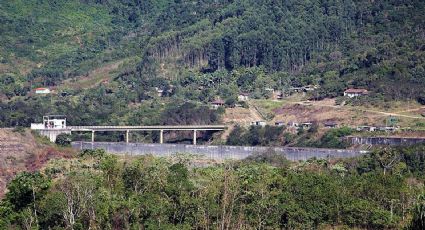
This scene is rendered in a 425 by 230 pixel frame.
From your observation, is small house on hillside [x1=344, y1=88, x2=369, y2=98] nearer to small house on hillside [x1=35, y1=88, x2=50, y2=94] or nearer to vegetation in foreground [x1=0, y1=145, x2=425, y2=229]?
small house on hillside [x1=35, y1=88, x2=50, y2=94]

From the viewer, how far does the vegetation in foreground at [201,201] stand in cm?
5706

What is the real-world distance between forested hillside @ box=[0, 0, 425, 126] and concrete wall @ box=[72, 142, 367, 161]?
14.1 meters

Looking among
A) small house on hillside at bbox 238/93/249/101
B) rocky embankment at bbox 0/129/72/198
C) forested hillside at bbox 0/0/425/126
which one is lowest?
rocky embankment at bbox 0/129/72/198

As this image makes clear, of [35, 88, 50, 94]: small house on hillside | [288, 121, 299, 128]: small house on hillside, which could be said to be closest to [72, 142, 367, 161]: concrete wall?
[288, 121, 299, 128]: small house on hillside

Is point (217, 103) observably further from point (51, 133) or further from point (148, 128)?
point (51, 133)

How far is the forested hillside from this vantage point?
119 meters

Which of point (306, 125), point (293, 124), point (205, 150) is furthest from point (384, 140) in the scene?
point (205, 150)

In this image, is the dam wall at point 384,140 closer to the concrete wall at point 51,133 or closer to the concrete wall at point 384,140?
the concrete wall at point 384,140

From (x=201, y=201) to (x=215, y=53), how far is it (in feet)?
263

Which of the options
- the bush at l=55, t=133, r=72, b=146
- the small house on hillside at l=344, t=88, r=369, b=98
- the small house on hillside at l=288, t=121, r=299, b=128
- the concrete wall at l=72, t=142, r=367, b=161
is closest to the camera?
the concrete wall at l=72, t=142, r=367, b=161

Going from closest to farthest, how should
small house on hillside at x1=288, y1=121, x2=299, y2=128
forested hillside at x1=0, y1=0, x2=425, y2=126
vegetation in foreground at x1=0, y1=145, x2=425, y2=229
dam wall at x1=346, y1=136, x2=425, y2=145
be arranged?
1. vegetation in foreground at x1=0, y1=145, x2=425, y2=229
2. dam wall at x1=346, y1=136, x2=425, y2=145
3. small house on hillside at x1=288, y1=121, x2=299, y2=128
4. forested hillside at x1=0, y1=0, x2=425, y2=126

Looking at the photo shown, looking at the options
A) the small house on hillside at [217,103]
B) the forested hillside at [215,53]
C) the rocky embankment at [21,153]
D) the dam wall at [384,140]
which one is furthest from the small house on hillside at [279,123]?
the rocky embankment at [21,153]

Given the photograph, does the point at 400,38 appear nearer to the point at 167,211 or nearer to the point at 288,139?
the point at 288,139

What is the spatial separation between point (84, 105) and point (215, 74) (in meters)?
20.8
